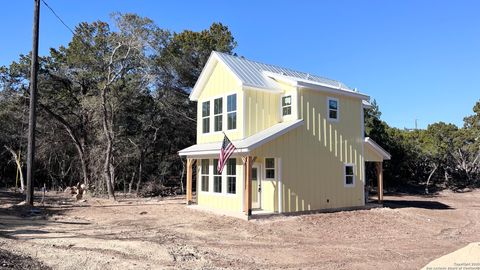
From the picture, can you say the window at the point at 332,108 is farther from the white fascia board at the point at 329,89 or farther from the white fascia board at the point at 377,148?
the white fascia board at the point at 377,148

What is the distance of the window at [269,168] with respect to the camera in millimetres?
16919

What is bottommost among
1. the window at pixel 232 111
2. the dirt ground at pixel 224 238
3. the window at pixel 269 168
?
the dirt ground at pixel 224 238

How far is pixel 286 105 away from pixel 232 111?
2.45 metres

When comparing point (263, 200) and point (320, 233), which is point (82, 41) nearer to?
point (263, 200)

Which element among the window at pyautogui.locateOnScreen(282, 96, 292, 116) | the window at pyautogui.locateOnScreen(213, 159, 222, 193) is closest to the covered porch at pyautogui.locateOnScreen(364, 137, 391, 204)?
the window at pyautogui.locateOnScreen(282, 96, 292, 116)

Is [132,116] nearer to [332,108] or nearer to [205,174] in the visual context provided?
[205,174]

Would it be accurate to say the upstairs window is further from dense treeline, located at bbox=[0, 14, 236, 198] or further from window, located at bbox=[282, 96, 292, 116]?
dense treeline, located at bbox=[0, 14, 236, 198]

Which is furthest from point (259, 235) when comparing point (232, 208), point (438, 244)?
point (438, 244)

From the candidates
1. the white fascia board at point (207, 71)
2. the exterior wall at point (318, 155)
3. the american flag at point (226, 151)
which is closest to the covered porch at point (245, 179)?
the exterior wall at point (318, 155)

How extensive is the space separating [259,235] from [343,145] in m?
8.37

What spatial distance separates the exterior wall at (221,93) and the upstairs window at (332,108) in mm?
4359

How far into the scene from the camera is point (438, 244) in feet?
39.7

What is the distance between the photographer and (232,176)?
1698 centimetres

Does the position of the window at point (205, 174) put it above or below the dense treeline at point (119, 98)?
below
